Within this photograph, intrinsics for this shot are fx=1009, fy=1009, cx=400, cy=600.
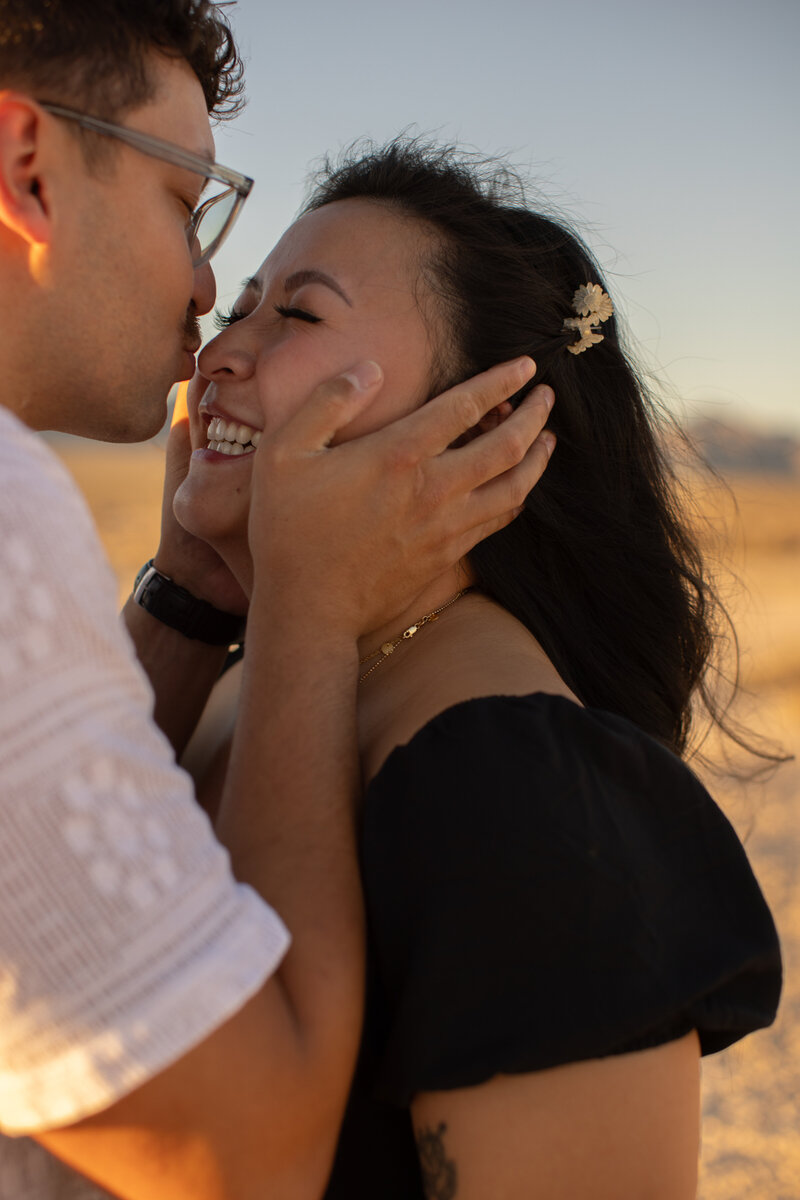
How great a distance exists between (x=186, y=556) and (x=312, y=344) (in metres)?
0.89

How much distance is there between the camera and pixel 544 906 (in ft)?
5.03

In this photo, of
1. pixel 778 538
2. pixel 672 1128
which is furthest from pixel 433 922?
pixel 778 538

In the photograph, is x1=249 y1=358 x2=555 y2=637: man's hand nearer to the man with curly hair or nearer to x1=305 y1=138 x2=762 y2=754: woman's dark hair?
the man with curly hair

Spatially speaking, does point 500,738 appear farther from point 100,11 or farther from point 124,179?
point 100,11

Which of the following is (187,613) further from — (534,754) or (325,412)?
(534,754)

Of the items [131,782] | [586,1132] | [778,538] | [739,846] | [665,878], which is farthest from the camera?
[778,538]

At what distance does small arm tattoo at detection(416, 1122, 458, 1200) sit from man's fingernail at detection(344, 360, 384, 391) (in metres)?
1.40

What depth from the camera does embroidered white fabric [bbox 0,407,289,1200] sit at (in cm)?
112

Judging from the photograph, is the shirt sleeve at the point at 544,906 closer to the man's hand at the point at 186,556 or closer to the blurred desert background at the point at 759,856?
the man's hand at the point at 186,556

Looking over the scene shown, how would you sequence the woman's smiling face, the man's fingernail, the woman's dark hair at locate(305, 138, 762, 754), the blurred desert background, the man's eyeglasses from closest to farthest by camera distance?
1. the man's eyeglasses
2. the man's fingernail
3. the woman's smiling face
4. the woman's dark hair at locate(305, 138, 762, 754)
5. the blurred desert background

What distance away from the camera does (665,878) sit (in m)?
1.64

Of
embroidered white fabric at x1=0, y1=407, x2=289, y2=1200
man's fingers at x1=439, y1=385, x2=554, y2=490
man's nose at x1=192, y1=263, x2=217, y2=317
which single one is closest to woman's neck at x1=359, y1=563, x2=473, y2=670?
man's fingers at x1=439, y1=385, x2=554, y2=490

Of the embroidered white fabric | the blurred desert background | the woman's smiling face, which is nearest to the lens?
the embroidered white fabric

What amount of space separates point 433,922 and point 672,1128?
1.56 feet
